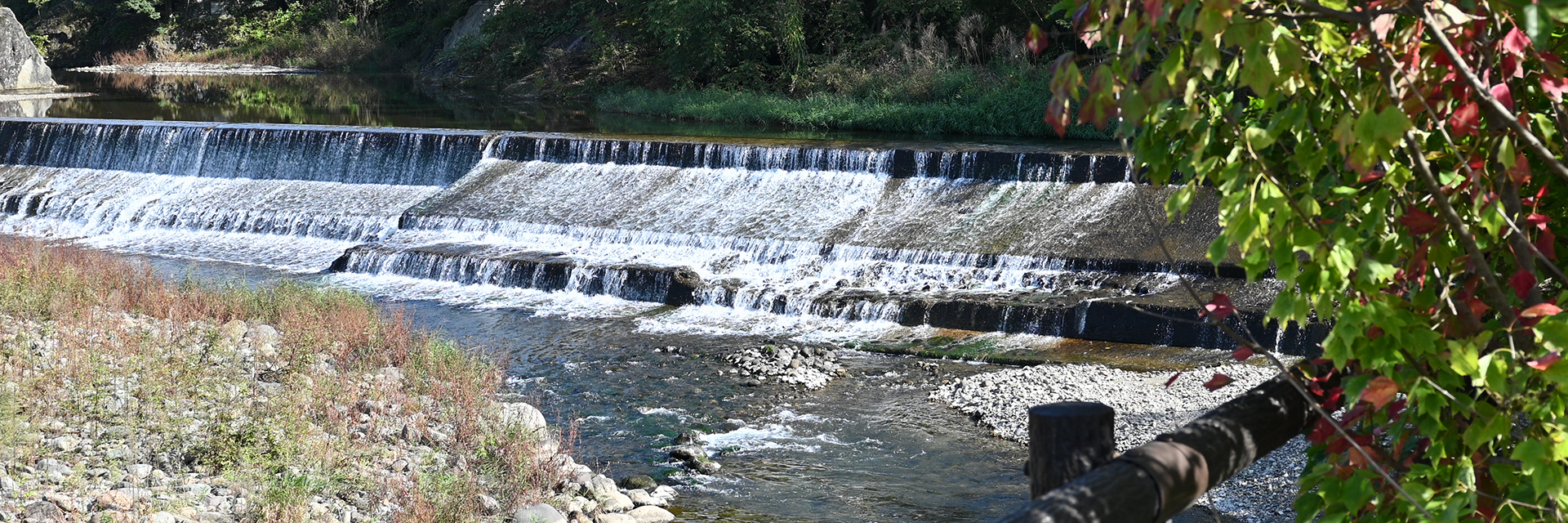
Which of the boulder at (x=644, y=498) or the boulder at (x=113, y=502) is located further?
the boulder at (x=644, y=498)

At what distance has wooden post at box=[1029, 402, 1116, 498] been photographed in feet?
7.30

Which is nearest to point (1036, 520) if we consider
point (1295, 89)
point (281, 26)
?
point (1295, 89)

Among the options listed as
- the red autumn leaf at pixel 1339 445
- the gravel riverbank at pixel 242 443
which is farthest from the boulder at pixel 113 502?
the red autumn leaf at pixel 1339 445

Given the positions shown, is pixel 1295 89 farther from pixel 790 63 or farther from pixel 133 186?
pixel 790 63

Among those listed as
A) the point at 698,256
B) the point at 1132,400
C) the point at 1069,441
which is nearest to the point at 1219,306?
the point at 1069,441

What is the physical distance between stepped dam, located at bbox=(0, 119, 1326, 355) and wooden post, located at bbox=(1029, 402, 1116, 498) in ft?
23.6

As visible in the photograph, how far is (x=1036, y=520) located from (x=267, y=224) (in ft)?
53.4

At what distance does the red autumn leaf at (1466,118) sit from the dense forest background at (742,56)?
1761 cm

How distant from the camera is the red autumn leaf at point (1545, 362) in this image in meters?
1.79

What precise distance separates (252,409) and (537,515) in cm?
193

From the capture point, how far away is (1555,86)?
6.12 ft

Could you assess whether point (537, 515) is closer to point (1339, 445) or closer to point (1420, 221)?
point (1339, 445)

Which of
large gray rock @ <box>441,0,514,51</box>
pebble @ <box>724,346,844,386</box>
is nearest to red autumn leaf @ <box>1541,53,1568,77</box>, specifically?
pebble @ <box>724,346,844,386</box>

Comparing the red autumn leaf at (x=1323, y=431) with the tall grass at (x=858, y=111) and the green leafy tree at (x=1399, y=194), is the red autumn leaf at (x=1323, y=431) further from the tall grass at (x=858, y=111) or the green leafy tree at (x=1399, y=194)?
the tall grass at (x=858, y=111)
